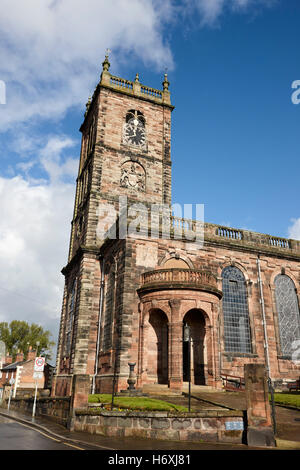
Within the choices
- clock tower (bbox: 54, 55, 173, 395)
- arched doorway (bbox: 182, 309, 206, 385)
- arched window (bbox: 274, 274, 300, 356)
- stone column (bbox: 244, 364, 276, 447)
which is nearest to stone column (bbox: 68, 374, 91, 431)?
stone column (bbox: 244, 364, 276, 447)

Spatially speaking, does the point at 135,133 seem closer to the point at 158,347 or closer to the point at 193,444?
the point at 158,347

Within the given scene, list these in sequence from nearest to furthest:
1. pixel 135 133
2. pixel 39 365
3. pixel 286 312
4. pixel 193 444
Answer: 1. pixel 193 444
2. pixel 39 365
3. pixel 286 312
4. pixel 135 133

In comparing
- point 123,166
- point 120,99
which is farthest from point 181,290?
point 120,99

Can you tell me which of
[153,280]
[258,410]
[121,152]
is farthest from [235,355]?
[121,152]

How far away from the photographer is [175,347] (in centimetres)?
1866

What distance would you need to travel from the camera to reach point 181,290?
20.1 m

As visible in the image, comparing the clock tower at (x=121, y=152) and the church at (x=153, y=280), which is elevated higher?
the clock tower at (x=121, y=152)

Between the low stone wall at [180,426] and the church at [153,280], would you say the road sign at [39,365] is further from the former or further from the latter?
the low stone wall at [180,426]

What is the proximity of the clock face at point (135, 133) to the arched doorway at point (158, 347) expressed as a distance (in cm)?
1799

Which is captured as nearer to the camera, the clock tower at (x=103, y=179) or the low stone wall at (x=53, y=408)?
the low stone wall at (x=53, y=408)

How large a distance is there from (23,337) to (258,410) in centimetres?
6034

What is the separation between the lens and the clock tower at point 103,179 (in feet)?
84.0

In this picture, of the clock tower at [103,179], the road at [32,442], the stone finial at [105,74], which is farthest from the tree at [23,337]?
the road at [32,442]
